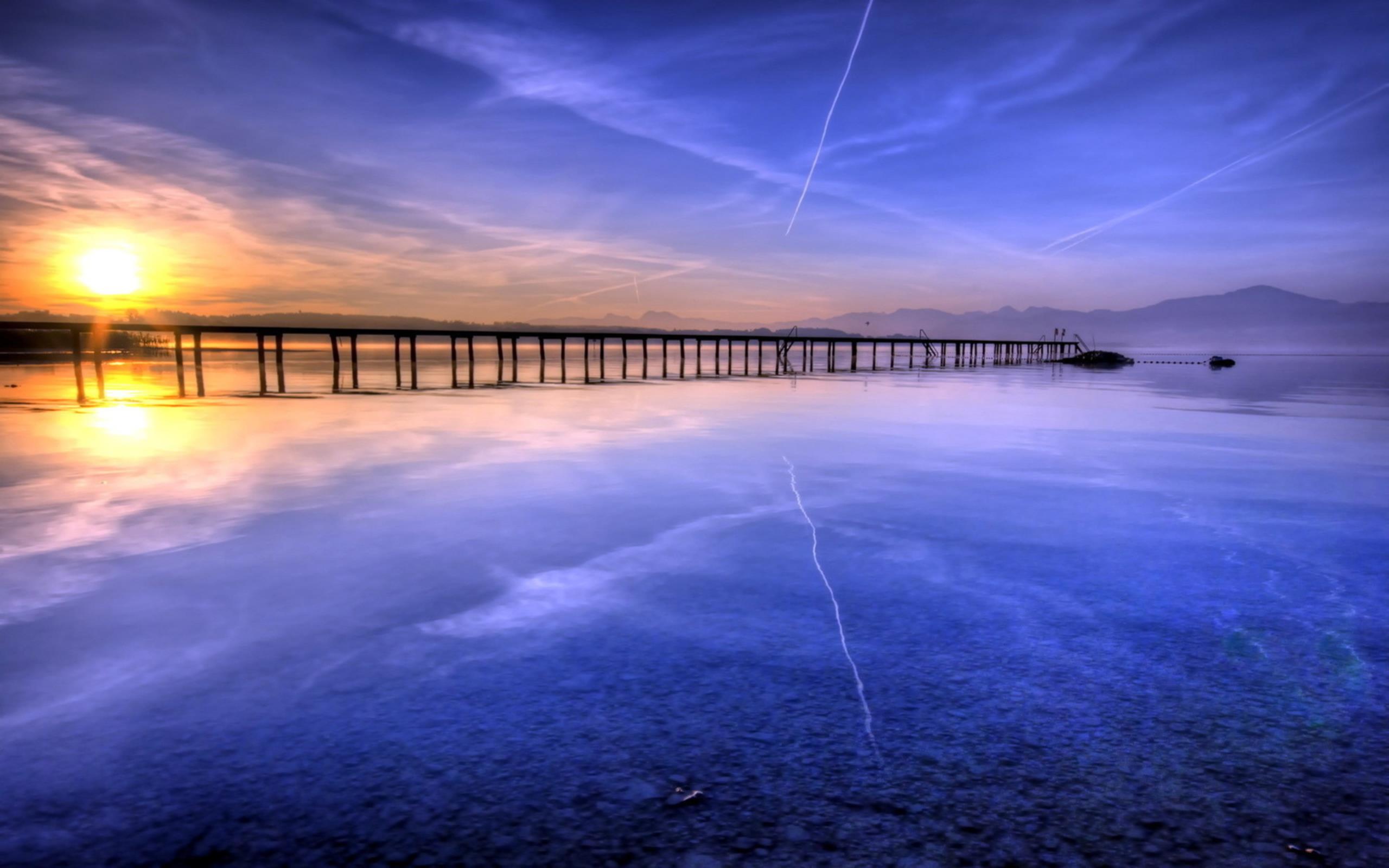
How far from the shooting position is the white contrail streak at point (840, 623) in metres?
3.81

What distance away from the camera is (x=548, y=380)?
45.5 metres

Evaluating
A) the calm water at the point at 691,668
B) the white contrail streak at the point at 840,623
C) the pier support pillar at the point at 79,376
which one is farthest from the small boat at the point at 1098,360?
the pier support pillar at the point at 79,376

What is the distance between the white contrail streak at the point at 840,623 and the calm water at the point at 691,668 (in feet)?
0.16

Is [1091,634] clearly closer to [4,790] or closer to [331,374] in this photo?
[4,790]

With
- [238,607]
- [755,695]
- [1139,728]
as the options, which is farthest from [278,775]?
[1139,728]

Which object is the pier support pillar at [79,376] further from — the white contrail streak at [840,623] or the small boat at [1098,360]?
the small boat at [1098,360]

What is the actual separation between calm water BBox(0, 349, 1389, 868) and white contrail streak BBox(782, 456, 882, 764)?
5cm

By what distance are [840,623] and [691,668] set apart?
4.43ft

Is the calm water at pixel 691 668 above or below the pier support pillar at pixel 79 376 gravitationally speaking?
below

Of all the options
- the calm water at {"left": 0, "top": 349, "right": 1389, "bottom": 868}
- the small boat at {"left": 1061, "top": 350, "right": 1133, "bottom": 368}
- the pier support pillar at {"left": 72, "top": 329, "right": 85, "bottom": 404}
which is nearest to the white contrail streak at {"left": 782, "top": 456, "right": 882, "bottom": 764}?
the calm water at {"left": 0, "top": 349, "right": 1389, "bottom": 868}

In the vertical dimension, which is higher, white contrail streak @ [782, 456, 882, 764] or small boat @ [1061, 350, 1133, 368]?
small boat @ [1061, 350, 1133, 368]

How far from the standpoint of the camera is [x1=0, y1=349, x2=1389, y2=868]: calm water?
9.95 feet

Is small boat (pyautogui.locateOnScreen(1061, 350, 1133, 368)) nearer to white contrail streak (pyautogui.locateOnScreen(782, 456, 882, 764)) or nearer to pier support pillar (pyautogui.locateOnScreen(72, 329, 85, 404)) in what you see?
white contrail streak (pyautogui.locateOnScreen(782, 456, 882, 764))

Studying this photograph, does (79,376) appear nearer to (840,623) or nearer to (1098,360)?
(840,623)
